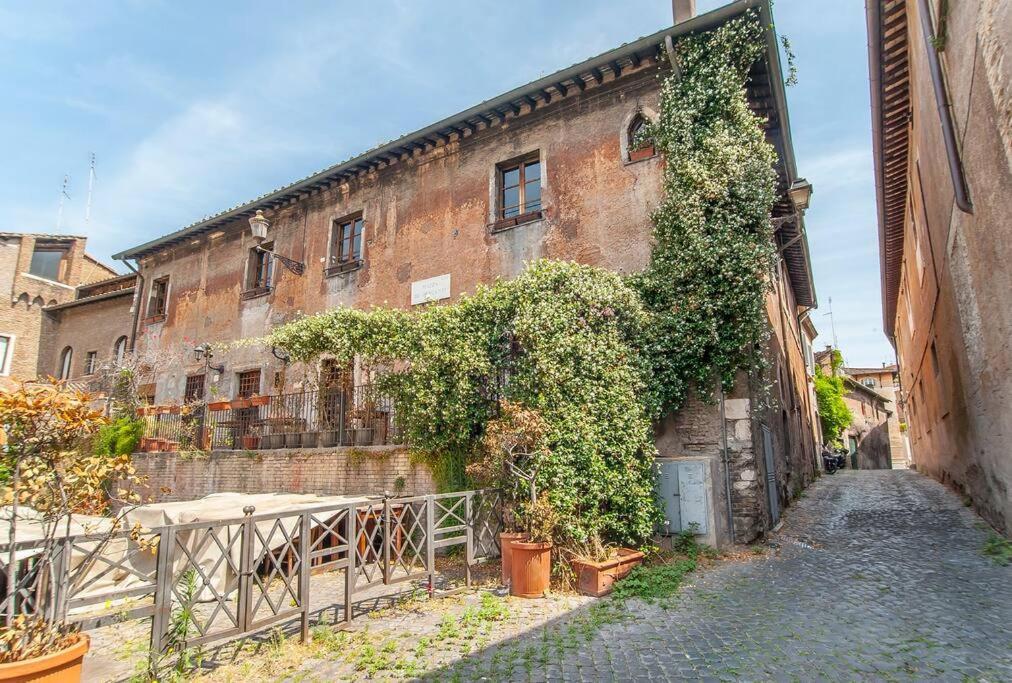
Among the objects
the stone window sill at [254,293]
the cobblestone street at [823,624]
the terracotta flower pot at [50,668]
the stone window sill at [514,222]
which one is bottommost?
the cobblestone street at [823,624]

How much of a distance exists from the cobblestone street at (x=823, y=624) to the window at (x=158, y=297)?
16711 mm

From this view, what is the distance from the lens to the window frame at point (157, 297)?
1706cm

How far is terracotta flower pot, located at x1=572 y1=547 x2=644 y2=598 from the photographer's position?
6.04 m

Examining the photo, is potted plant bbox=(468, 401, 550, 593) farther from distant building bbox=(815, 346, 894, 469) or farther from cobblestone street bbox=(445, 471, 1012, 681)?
distant building bbox=(815, 346, 894, 469)

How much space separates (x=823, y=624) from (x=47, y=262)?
31.1 metres

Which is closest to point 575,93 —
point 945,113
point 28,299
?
point 945,113

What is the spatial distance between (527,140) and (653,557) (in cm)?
754

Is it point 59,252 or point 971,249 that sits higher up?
point 59,252

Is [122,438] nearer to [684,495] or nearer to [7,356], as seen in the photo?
[684,495]

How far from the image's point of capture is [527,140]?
35.2ft

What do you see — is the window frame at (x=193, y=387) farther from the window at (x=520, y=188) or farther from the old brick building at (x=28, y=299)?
the old brick building at (x=28, y=299)

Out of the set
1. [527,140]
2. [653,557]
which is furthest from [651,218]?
[653,557]

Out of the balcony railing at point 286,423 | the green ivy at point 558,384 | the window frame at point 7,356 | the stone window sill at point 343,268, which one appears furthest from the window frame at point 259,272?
the window frame at point 7,356

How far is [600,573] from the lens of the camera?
6.07m
